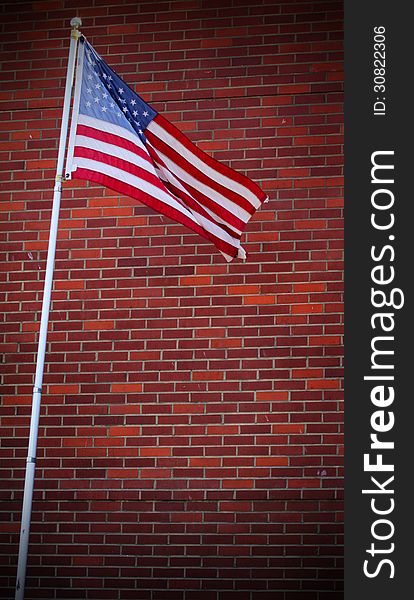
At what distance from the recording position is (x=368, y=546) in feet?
20.6

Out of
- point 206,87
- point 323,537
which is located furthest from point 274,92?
point 323,537

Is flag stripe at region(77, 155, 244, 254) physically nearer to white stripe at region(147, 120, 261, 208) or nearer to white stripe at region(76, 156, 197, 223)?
white stripe at region(76, 156, 197, 223)

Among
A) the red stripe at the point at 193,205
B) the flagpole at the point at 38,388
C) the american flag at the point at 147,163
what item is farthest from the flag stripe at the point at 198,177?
the flagpole at the point at 38,388

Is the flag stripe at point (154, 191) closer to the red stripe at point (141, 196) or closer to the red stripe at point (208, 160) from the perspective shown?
the red stripe at point (141, 196)

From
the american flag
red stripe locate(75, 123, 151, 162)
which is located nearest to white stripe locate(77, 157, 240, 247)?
the american flag

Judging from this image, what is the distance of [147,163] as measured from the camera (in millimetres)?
6762

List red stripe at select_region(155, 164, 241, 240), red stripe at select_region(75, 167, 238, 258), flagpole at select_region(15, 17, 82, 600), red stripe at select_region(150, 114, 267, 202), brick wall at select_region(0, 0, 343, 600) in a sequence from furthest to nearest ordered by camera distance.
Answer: brick wall at select_region(0, 0, 343, 600) → red stripe at select_region(150, 114, 267, 202) → red stripe at select_region(155, 164, 241, 240) → red stripe at select_region(75, 167, 238, 258) → flagpole at select_region(15, 17, 82, 600)

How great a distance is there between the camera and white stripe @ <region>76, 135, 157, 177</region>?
21.7 ft

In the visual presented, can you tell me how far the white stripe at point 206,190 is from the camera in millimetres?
6898

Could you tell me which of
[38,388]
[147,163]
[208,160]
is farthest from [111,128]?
[38,388]

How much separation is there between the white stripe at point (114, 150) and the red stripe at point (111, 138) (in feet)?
0.05

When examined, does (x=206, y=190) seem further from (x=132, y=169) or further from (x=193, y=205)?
(x=132, y=169)

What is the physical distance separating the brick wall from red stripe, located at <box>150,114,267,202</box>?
649mm

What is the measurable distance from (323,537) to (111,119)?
295 cm
